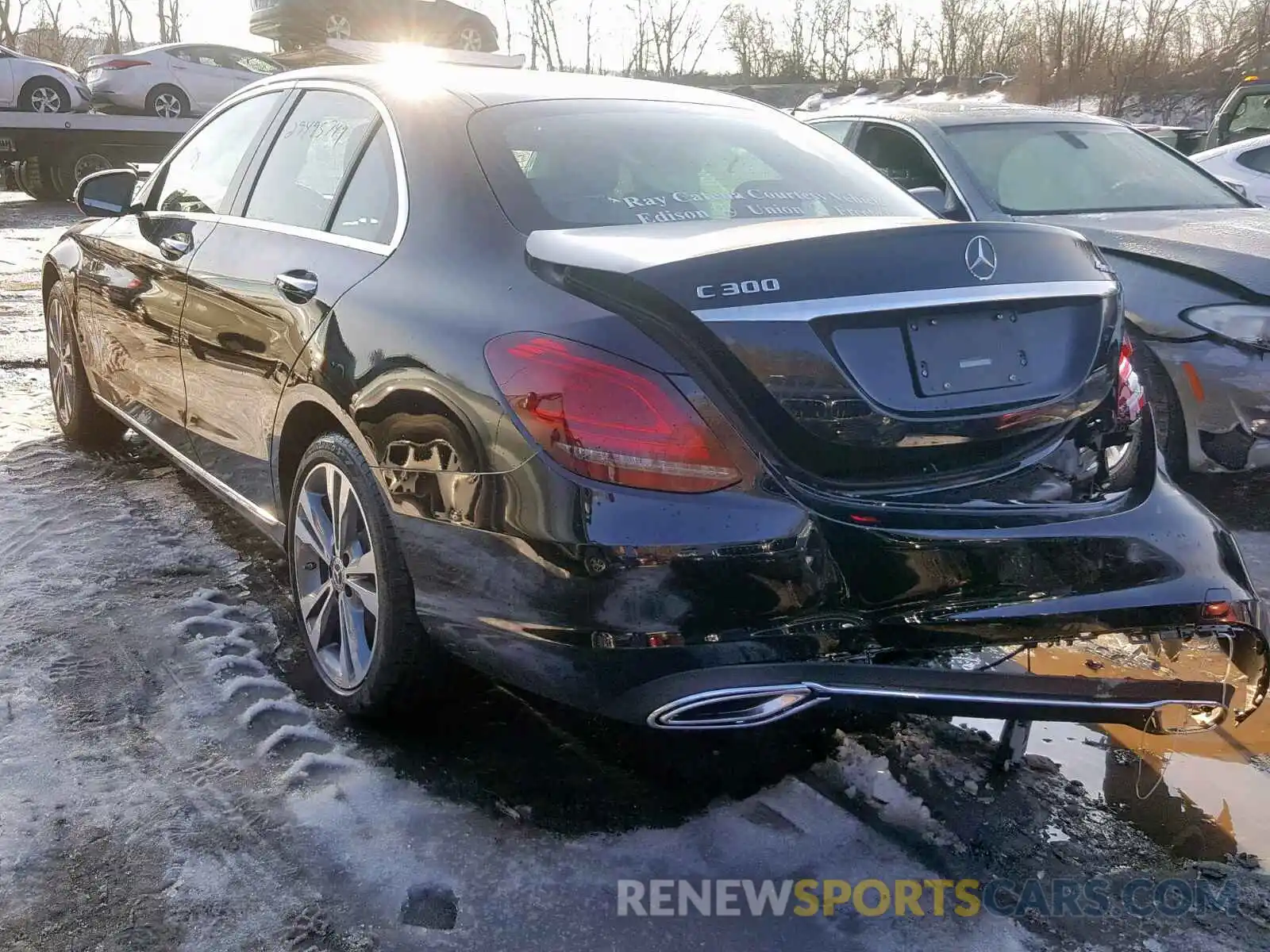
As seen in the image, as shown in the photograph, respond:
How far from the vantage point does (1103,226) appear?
4.84 m

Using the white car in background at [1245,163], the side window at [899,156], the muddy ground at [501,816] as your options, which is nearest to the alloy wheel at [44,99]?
the side window at [899,156]

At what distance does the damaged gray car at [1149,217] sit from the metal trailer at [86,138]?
10901 millimetres

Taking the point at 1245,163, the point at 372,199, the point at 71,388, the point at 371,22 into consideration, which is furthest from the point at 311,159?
the point at 371,22

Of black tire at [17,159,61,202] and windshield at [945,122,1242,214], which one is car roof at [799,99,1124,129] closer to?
windshield at [945,122,1242,214]

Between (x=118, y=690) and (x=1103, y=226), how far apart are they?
4058 millimetres

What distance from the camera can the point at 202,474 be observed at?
3.91 metres

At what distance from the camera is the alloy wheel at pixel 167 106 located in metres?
18.3

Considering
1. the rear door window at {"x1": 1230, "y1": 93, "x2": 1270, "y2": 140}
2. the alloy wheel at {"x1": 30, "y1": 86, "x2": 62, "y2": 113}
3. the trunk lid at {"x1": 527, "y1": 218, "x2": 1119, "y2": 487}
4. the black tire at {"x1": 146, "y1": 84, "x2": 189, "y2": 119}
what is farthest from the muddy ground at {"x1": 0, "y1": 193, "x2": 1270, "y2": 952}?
the black tire at {"x1": 146, "y1": 84, "x2": 189, "y2": 119}

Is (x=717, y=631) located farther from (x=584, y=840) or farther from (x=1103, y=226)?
(x=1103, y=226)

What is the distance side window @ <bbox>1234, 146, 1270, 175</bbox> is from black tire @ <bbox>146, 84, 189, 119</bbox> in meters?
Answer: 15.1

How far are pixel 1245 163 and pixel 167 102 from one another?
15580 mm

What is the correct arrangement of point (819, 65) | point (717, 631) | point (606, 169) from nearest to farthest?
point (717, 631) → point (606, 169) → point (819, 65)

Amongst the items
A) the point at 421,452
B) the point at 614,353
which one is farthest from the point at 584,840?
the point at 614,353

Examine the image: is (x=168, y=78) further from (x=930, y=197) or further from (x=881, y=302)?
(x=881, y=302)
